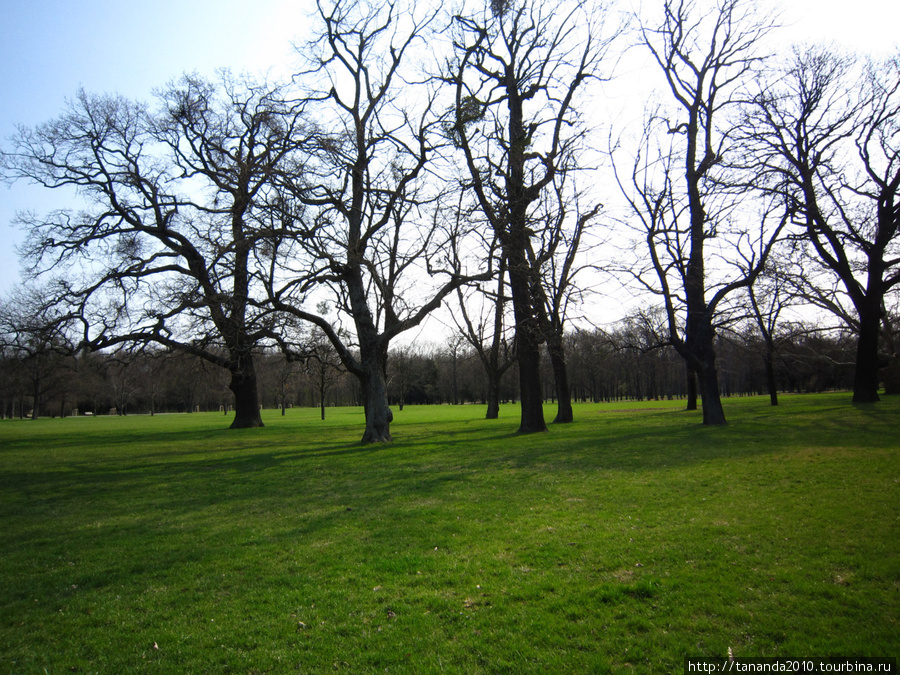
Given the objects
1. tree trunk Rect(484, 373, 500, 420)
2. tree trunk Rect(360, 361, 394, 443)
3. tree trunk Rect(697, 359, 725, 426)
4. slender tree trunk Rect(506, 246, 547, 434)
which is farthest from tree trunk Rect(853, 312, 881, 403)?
tree trunk Rect(360, 361, 394, 443)

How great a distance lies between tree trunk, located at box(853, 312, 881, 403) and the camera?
81.7ft

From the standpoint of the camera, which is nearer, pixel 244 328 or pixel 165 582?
pixel 165 582

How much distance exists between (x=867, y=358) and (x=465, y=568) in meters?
28.4

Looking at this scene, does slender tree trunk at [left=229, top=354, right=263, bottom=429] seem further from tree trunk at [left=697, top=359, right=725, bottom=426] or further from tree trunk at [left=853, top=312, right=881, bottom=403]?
tree trunk at [left=853, top=312, right=881, bottom=403]

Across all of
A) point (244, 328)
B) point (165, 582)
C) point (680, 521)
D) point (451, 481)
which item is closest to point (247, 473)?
point (244, 328)

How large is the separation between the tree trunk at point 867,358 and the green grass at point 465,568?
636 inches

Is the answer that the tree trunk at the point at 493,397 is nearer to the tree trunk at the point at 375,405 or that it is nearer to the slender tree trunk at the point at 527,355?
the slender tree trunk at the point at 527,355

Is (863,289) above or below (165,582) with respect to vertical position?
above

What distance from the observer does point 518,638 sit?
4426 millimetres

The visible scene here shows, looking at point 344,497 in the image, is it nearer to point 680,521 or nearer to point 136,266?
point 680,521

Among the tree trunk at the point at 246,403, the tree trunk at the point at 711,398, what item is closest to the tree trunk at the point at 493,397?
the tree trunk at the point at 246,403

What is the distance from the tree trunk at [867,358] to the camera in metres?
24.9

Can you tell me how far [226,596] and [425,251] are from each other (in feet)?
48.0

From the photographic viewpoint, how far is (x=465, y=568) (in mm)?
6141
